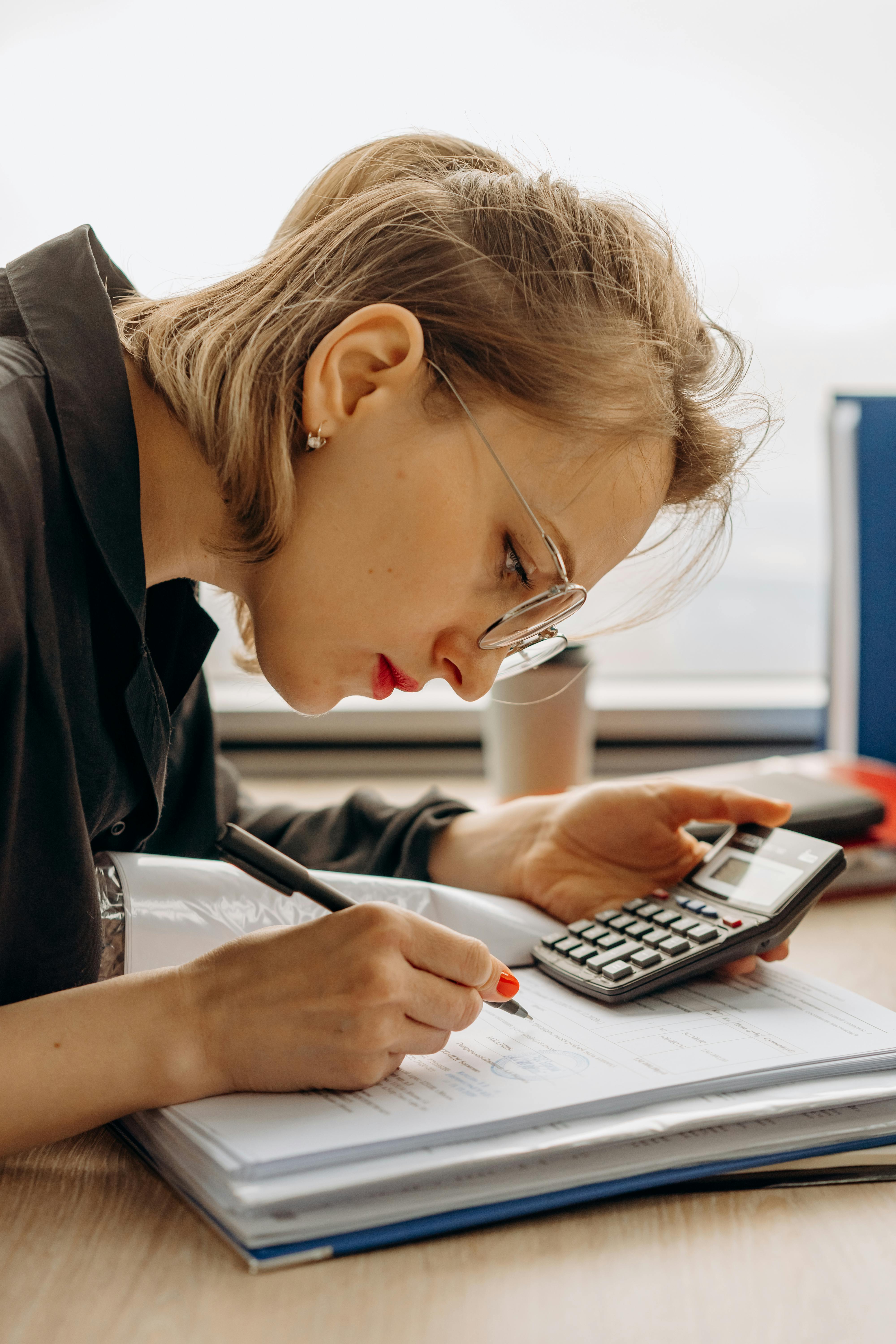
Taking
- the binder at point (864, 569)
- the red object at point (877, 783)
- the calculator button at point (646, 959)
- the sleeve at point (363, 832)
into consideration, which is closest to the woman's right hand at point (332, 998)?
the calculator button at point (646, 959)

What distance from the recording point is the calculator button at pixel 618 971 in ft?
1.85

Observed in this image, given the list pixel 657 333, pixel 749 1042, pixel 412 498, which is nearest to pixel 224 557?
pixel 412 498

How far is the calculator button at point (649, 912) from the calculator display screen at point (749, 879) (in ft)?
0.13

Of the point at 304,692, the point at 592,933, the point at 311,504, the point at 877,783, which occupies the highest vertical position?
the point at 311,504

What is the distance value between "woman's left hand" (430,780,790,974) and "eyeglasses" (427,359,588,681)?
14 cm

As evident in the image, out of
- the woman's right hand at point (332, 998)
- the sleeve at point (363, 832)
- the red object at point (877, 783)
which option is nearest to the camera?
the woman's right hand at point (332, 998)

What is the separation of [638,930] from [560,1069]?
168 millimetres

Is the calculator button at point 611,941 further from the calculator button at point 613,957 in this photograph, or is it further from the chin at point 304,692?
the chin at point 304,692

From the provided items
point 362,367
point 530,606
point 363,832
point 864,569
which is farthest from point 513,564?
point 864,569

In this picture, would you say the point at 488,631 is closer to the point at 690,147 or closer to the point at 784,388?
the point at 784,388

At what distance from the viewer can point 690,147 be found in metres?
1.30

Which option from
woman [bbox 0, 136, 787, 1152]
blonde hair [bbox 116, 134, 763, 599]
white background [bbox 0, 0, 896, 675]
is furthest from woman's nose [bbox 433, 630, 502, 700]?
white background [bbox 0, 0, 896, 675]

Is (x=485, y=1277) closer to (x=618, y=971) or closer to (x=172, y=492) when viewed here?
(x=618, y=971)

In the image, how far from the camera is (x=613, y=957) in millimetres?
585
